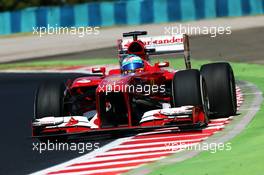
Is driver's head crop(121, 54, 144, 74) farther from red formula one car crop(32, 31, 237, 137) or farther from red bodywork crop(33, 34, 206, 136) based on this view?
red bodywork crop(33, 34, 206, 136)

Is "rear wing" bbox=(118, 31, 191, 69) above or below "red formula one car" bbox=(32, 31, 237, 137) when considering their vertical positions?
above

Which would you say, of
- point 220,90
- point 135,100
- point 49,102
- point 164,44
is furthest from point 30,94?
point 220,90

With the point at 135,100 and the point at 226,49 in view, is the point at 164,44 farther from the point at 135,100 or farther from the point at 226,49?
the point at 226,49

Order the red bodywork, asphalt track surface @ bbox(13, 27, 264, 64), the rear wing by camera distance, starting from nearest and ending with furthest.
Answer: the red bodywork < the rear wing < asphalt track surface @ bbox(13, 27, 264, 64)

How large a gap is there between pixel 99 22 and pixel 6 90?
76.7 ft

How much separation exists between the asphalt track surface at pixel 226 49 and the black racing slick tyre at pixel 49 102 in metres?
12.2

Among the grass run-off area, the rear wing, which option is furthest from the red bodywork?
the rear wing

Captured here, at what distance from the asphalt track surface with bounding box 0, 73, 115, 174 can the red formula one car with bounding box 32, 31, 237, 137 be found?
403mm

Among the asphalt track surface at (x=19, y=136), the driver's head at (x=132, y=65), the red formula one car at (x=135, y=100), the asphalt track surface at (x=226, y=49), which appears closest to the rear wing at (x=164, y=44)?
the red formula one car at (x=135, y=100)

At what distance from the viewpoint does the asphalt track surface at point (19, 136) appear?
11.0 m

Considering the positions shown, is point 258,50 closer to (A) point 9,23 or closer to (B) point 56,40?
(B) point 56,40

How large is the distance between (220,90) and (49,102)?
2568 millimetres

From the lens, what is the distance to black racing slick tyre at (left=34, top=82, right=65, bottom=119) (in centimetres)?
1271

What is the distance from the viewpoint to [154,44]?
50.1 feet
